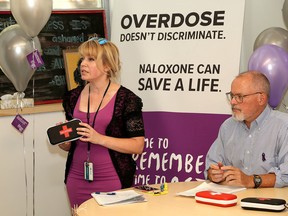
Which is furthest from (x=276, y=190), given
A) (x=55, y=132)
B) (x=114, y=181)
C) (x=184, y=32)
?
(x=184, y=32)

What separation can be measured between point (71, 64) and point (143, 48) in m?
0.70

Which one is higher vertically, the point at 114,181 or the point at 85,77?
the point at 85,77

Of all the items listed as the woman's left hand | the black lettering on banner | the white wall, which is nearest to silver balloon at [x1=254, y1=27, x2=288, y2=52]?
the black lettering on banner

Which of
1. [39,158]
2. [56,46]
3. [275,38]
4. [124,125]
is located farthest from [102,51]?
[39,158]

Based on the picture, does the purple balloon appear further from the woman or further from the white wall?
the woman

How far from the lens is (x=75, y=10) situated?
4.63 meters

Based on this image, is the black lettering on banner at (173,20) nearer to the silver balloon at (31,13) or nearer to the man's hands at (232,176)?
the silver balloon at (31,13)

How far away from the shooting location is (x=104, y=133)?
3230mm

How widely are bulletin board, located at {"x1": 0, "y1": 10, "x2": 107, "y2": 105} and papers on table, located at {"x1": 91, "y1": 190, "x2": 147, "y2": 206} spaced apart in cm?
189

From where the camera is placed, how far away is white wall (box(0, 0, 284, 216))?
13.8 ft

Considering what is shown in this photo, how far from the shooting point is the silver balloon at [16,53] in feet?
12.1

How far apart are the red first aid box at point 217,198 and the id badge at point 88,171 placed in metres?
0.87

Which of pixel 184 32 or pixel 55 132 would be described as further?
pixel 184 32

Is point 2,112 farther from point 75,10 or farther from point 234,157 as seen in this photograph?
point 234,157
